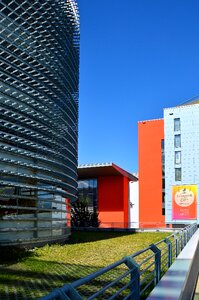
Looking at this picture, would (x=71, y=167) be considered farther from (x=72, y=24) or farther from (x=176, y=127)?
(x=176, y=127)

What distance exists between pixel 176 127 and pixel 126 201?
1153cm

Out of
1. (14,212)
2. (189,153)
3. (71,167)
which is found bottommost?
(14,212)

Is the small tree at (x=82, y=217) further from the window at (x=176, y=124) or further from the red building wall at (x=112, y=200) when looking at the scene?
the window at (x=176, y=124)

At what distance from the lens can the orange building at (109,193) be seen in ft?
167

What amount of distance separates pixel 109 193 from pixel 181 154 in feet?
33.7

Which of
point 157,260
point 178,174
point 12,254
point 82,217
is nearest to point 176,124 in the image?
point 178,174

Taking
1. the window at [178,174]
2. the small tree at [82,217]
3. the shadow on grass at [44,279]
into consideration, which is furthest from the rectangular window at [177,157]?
the shadow on grass at [44,279]

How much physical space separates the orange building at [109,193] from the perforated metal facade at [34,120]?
95.4ft

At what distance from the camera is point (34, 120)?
55.7 feet

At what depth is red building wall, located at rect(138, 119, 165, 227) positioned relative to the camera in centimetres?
5156

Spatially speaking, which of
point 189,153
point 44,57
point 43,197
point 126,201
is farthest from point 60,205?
point 126,201

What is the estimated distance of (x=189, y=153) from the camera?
4822 cm

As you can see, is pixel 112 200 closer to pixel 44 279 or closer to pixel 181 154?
pixel 181 154

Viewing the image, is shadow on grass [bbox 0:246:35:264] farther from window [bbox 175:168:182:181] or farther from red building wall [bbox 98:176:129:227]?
red building wall [bbox 98:176:129:227]
